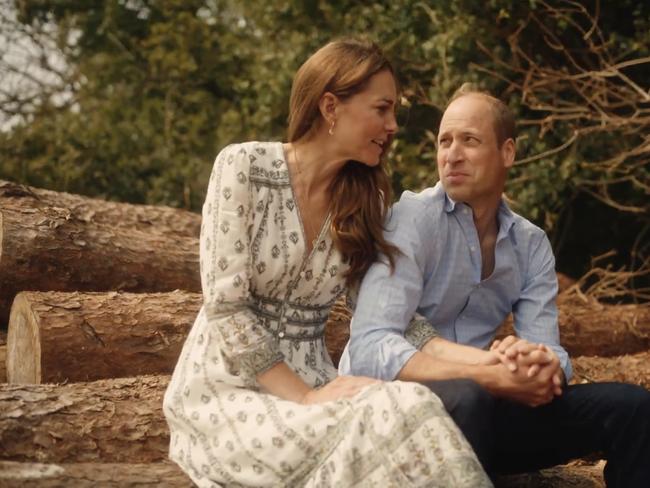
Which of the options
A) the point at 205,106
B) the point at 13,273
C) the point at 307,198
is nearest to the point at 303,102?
the point at 307,198

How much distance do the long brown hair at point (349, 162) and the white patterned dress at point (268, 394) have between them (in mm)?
80

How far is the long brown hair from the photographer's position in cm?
342

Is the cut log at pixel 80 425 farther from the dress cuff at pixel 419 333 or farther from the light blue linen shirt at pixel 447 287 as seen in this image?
the dress cuff at pixel 419 333

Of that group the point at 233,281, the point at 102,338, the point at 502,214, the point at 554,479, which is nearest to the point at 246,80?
the point at 102,338

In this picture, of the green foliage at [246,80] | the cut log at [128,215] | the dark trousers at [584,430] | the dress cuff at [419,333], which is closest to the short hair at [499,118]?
the dress cuff at [419,333]

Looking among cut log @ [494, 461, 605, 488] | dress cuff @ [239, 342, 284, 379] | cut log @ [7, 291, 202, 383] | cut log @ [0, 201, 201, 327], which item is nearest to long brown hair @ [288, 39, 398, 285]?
dress cuff @ [239, 342, 284, 379]

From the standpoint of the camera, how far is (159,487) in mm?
3279

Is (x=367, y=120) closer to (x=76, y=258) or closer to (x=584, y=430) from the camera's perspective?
(x=584, y=430)

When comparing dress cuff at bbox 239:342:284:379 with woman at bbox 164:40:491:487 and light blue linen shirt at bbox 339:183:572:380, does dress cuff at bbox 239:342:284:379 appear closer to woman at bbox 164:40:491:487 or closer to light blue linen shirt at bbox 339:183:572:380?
woman at bbox 164:40:491:487

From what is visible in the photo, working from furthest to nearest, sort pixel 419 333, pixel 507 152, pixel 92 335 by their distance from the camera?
pixel 92 335 → pixel 507 152 → pixel 419 333

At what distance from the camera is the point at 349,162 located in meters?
3.62

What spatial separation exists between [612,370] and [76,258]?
294 centimetres

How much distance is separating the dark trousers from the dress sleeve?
550mm

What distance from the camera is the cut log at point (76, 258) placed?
5.35 metres
